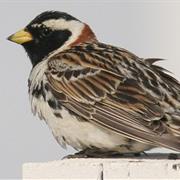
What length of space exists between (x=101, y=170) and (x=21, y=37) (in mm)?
3981

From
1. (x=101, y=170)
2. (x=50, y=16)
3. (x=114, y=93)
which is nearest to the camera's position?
(x=101, y=170)

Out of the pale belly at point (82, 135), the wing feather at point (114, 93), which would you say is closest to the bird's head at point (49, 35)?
the wing feather at point (114, 93)

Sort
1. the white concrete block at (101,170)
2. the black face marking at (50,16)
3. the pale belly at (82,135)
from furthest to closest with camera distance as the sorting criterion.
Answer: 1. the black face marking at (50,16)
2. the pale belly at (82,135)
3. the white concrete block at (101,170)

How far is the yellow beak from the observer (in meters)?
8.27

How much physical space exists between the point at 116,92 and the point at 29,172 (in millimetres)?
2240

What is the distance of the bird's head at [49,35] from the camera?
8.23m

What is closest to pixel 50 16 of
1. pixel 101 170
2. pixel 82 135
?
pixel 82 135

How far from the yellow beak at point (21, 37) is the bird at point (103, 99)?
0.26 metres

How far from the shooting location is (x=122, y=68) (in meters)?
7.15

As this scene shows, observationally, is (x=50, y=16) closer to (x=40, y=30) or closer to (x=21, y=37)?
(x=40, y=30)

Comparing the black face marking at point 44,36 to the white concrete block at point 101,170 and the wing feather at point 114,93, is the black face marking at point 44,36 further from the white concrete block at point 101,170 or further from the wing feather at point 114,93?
the white concrete block at point 101,170

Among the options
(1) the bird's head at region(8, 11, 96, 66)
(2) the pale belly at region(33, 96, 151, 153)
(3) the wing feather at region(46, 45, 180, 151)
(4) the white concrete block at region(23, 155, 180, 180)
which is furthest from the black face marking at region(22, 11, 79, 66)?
(4) the white concrete block at region(23, 155, 180, 180)

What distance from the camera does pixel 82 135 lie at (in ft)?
21.9

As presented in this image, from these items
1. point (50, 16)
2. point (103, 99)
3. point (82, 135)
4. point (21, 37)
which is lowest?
point (82, 135)
